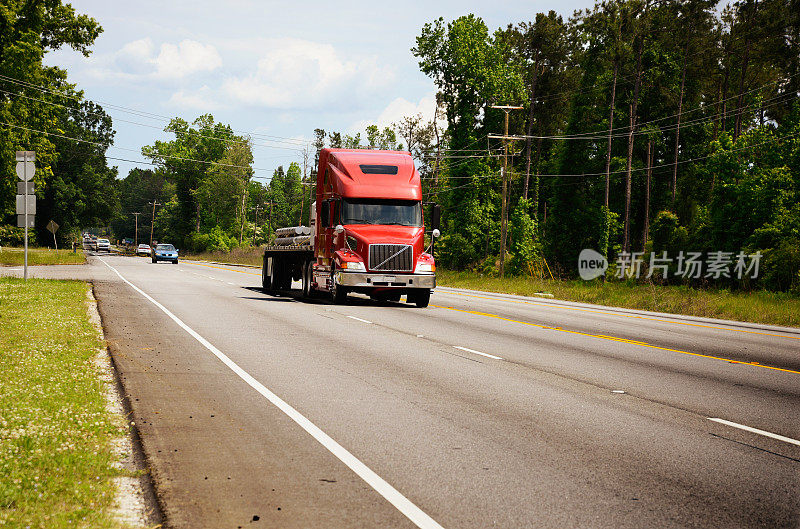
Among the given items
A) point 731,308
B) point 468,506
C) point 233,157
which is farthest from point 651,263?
point 233,157

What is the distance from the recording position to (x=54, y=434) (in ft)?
19.2

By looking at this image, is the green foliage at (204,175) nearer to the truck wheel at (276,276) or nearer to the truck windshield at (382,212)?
the truck wheel at (276,276)

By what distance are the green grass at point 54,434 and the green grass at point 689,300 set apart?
19.0 meters

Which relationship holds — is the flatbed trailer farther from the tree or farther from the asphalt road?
the tree

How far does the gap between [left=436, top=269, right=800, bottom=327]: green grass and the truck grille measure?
32.2 feet

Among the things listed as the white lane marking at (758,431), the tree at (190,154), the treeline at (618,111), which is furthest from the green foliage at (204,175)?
the white lane marking at (758,431)

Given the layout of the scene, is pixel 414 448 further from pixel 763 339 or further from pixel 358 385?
pixel 763 339

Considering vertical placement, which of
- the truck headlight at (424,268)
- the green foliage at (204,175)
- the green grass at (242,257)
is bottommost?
the green grass at (242,257)

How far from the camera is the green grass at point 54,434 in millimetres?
4383

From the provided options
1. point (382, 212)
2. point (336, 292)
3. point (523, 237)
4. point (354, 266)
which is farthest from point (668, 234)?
point (354, 266)

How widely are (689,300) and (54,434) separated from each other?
24.0m

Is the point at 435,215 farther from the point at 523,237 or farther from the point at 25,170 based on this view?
the point at 523,237

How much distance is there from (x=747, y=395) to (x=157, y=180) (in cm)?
19402

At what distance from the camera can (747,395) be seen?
906 centimetres
